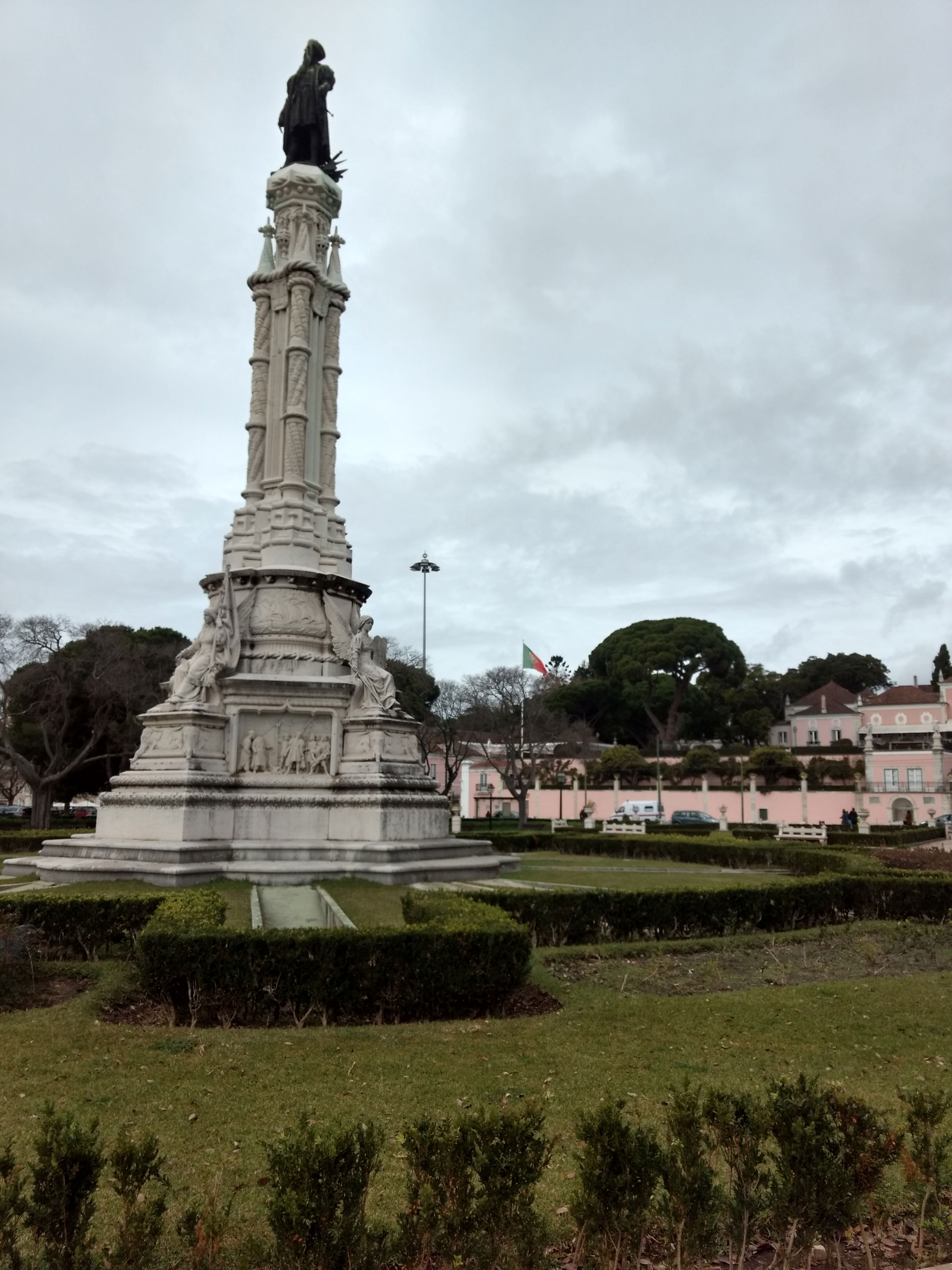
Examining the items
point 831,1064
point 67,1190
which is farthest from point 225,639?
point 67,1190

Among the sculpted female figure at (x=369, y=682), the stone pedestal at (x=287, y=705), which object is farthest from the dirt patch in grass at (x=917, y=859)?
the sculpted female figure at (x=369, y=682)

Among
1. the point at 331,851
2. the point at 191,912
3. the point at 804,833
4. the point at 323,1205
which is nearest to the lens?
the point at 323,1205

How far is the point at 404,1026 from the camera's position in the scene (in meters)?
9.08

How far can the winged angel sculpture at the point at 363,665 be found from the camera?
22109 mm

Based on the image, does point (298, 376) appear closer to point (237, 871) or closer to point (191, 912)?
point (237, 871)

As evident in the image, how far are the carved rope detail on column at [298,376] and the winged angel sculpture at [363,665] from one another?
4.05 metres

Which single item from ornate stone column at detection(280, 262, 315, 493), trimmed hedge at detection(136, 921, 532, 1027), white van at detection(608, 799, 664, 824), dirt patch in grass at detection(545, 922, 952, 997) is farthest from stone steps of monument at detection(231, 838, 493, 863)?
white van at detection(608, 799, 664, 824)

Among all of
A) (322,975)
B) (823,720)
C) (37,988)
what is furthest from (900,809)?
(37,988)

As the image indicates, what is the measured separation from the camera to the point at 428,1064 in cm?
769

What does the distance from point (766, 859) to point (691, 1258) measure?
25327mm

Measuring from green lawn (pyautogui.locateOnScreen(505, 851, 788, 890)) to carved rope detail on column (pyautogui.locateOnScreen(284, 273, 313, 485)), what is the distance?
470 inches

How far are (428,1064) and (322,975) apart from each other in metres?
1.89

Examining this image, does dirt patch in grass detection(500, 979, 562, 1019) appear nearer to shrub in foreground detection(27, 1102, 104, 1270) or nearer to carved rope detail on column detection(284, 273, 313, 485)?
shrub in foreground detection(27, 1102, 104, 1270)

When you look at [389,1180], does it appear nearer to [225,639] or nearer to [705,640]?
[225,639]
